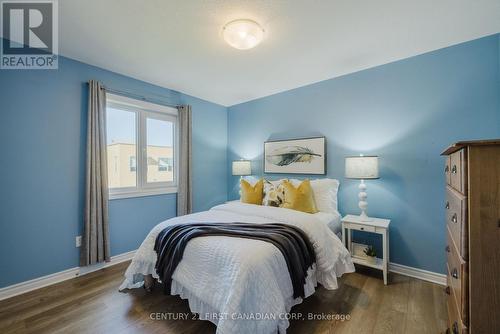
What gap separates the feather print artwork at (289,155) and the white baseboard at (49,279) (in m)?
2.65

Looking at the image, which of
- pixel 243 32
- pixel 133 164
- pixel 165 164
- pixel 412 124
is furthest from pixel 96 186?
pixel 412 124

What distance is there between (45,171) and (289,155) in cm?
307

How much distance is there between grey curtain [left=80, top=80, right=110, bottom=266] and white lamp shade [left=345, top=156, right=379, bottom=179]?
299 centimetres

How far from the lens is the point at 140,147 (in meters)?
3.04

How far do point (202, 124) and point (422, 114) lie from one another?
3.19 metres

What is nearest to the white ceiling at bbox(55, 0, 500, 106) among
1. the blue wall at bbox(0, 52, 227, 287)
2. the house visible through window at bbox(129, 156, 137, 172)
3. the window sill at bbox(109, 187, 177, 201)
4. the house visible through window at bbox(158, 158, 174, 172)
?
the blue wall at bbox(0, 52, 227, 287)

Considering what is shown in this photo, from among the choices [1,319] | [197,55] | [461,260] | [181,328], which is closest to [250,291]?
[181,328]

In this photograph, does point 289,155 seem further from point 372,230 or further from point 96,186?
point 96,186

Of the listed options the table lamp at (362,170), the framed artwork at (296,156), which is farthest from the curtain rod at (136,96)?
the table lamp at (362,170)

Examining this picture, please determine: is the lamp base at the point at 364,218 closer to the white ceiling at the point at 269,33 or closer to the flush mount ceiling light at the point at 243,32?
the white ceiling at the point at 269,33

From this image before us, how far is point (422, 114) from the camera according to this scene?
7.45 ft

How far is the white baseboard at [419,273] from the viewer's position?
2166 mm

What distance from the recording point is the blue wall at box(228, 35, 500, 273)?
202 centimetres

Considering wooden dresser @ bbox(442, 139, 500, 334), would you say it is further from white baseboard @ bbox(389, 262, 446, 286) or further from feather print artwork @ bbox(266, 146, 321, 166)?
feather print artwork @ bbox(266, 146, 321, 166)
